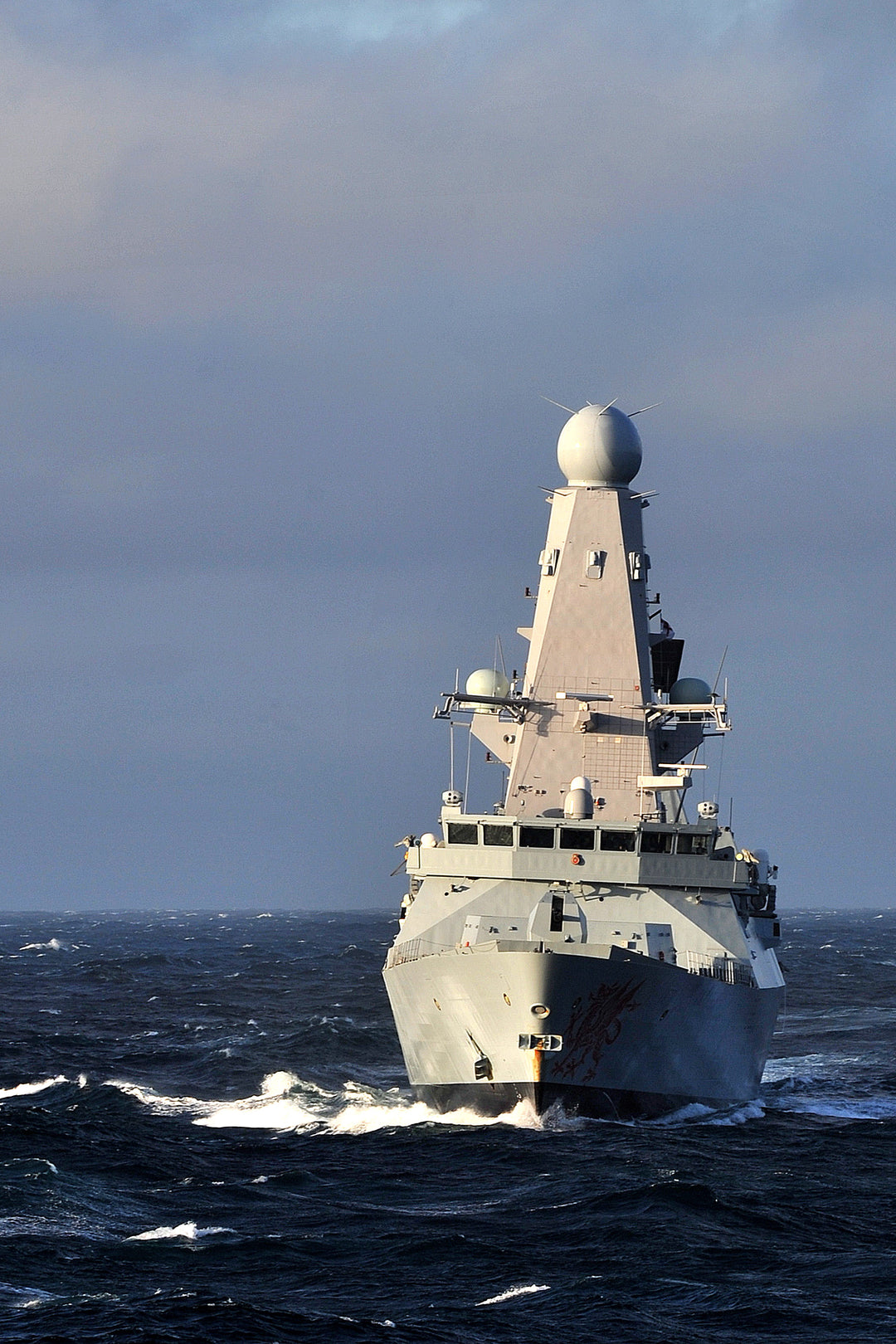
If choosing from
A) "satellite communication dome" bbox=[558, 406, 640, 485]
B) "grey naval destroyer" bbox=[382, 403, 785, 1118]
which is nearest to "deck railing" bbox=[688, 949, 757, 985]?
"grey naval destroyer" bbox=[382, 403, 785, 1118]

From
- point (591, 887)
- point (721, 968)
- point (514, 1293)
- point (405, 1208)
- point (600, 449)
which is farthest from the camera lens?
point (600, 449)

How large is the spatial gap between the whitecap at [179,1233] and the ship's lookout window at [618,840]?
11.4m

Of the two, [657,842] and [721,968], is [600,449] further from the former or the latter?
[721,968]

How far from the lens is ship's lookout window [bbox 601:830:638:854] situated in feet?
98.7

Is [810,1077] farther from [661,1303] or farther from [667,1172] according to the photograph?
[661,1303]

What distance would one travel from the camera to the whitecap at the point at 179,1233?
2027 cm

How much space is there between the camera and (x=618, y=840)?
98.9 ft

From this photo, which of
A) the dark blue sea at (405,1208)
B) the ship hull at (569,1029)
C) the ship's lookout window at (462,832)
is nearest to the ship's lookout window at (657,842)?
the ship hull at (569,1029)

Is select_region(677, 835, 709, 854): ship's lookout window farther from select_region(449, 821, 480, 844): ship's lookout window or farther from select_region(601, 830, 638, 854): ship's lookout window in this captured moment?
select_region(449, 821, 480, 844): ship's lookout window

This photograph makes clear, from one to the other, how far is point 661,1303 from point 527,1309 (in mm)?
1469

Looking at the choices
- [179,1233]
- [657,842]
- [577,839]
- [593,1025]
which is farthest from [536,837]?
[179,1233]

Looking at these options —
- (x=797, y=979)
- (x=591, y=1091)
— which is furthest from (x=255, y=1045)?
(x=797, y=979)

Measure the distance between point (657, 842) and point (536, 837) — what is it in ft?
7.10

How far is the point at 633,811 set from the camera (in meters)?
32.4
